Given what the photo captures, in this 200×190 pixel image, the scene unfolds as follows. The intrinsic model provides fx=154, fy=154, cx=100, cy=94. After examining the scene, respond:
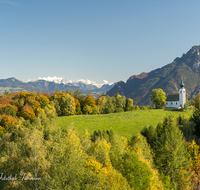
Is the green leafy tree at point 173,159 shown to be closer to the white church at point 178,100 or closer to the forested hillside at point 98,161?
the forested hillside at point 98,161

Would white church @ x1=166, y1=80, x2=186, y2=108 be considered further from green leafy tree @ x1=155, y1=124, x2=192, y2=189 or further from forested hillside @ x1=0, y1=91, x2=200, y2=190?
green leafy tree @ x1=155, y1=124, x2=192, y2=189

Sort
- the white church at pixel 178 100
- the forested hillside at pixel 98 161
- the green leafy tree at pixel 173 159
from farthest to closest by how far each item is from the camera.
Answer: the white church at pixel 178 100, the green leafy tree at pixel 173 159, the forested hillside at pixel 98 161

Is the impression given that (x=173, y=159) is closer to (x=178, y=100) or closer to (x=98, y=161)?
(x=98, y=161)

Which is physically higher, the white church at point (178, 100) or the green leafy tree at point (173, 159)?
the white church at point (178, 100)

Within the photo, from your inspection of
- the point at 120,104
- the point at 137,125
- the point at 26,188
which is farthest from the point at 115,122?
the point at 26,188

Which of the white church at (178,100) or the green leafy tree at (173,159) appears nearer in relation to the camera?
the green leafy tree at (173,159)

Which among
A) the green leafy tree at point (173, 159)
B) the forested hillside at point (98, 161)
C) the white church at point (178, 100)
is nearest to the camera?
the forested hillside at point (98, 161)

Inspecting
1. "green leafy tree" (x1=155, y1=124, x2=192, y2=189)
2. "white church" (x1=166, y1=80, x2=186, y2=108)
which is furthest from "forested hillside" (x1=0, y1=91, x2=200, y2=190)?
"white church" (x1=166, y1=80, x2=186, y2=108)

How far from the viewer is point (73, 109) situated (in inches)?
3201

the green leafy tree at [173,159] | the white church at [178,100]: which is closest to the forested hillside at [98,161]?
the green leafy tree at [173,159]

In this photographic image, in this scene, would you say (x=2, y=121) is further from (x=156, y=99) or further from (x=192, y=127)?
(x=156, y=99)

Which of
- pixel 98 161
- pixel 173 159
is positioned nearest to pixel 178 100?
pixel 173 159

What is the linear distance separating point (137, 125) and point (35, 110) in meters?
46.1

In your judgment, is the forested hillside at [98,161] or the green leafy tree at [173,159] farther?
the green leafy tree at [173,159]
